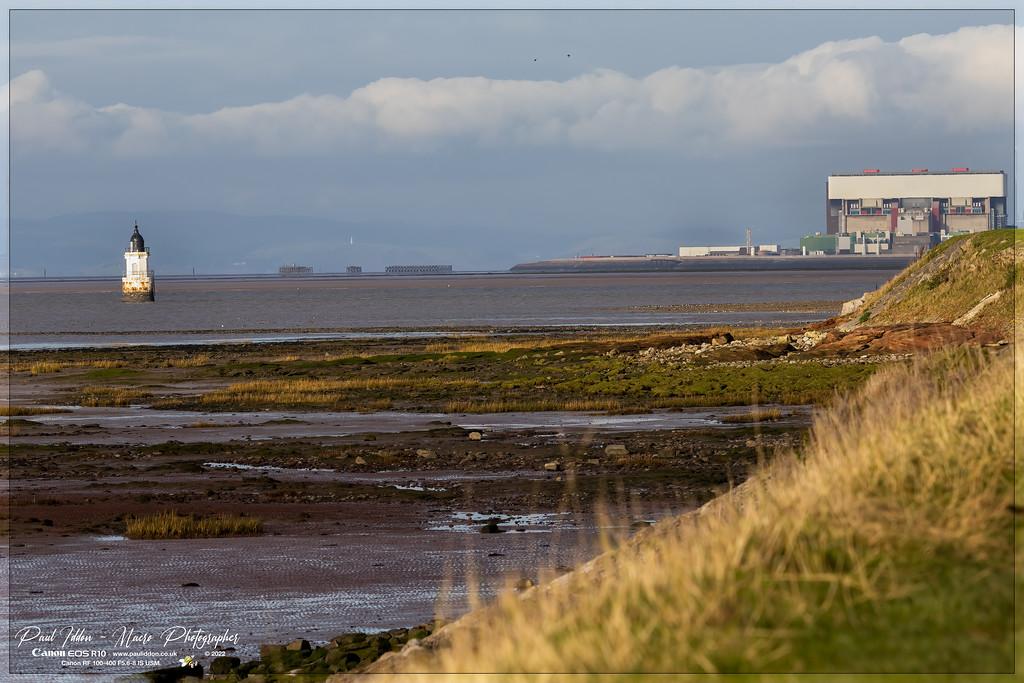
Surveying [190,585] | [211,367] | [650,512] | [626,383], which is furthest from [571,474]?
[211,367]

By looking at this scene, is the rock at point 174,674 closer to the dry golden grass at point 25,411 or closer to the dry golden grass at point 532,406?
the dry golden grass at point 532,406


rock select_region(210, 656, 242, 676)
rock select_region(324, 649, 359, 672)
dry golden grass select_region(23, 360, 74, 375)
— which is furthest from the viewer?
dry golden grass select_region(23, 360, 74, 375)

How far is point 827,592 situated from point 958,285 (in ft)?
132

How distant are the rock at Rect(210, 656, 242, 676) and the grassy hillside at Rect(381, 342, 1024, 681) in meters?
2.33

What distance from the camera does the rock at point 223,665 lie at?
10.8 meters

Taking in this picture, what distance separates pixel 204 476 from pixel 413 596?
33.8 feet

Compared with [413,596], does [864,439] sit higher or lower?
higher

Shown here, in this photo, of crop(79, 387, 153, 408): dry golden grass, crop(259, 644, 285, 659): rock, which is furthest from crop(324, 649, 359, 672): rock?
crop(79, 387, 153, 408): dry golden grass

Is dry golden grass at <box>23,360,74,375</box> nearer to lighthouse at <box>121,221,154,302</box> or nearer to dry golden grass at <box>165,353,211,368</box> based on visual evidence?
dry golden grass at <box>165,353,211,368</box>

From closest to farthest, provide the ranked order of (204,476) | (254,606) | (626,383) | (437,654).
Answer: (437,654), (254,606), (204,476), (626,383)

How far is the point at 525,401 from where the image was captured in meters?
35.1

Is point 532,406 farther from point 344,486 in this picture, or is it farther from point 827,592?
point 827,592

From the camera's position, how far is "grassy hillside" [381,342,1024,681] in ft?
20.1

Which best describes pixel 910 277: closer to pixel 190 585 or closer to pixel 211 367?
pixel 211 367
